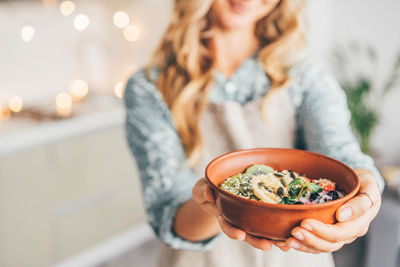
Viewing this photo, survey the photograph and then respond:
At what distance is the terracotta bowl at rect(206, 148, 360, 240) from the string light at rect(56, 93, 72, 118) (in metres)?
1.52

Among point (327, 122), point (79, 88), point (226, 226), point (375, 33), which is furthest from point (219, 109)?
point (79, 88)

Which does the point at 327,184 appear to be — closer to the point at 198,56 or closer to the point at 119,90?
the point at 198,56

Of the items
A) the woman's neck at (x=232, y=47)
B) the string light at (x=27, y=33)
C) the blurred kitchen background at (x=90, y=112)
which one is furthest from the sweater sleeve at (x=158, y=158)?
the string light at (x=27, y=33)

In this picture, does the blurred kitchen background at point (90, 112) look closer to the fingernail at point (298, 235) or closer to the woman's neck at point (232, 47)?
the woman's neck at point (232, 47)

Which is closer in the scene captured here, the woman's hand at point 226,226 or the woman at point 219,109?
the woman's hand at point 226,226

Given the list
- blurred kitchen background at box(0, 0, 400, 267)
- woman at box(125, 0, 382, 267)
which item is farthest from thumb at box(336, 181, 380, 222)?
blurred kitchen background at box(0, 0, 400, 267)

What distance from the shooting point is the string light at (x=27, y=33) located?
2031 millimetres

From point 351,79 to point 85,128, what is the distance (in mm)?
1284

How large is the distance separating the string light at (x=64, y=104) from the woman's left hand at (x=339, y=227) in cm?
159

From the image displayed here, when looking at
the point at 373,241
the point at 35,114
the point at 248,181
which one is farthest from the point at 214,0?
the point at 35,114

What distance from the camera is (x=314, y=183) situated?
1.26 feet

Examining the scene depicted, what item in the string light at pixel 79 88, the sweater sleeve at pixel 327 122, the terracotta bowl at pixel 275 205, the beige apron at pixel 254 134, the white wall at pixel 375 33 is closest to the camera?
the terracotta bowl at pixel 275 205

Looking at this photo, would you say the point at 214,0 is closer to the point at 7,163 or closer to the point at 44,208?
the point at 7,163

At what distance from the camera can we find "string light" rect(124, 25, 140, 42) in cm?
224
